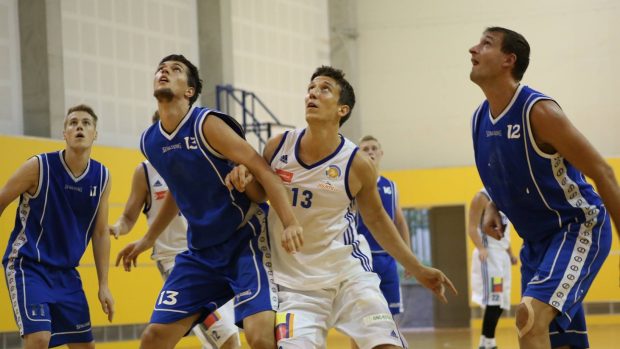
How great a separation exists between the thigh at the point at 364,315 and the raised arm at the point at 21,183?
8.22ft

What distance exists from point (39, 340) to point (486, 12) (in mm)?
13864

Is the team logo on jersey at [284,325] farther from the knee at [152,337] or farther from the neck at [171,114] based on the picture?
the neck at [171,114]

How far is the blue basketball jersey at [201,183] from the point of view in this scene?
5418 mm

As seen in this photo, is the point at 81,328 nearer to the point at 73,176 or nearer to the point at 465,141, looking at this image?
the point at 73,176

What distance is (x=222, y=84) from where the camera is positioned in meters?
16.2

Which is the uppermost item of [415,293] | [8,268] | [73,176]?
[73,176]

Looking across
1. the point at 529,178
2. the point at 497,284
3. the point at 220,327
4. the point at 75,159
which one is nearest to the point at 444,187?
the point at 497,284

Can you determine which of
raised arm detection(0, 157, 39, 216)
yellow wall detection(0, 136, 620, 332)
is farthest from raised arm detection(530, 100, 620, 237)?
yellow wall detection(0, 136, 620, 332)

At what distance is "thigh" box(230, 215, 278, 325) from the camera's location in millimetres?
5133

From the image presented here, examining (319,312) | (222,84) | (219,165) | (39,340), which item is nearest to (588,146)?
(319,312)

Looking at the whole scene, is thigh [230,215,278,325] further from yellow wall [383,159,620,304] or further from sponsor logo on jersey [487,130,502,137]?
yellow wall [383,159,620,304]

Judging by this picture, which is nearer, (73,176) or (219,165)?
(219,165)

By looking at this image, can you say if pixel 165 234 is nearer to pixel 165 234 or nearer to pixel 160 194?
pixel 165 234

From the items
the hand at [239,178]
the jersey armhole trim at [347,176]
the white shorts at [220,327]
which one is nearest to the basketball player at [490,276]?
the white shorts at [220,327]
